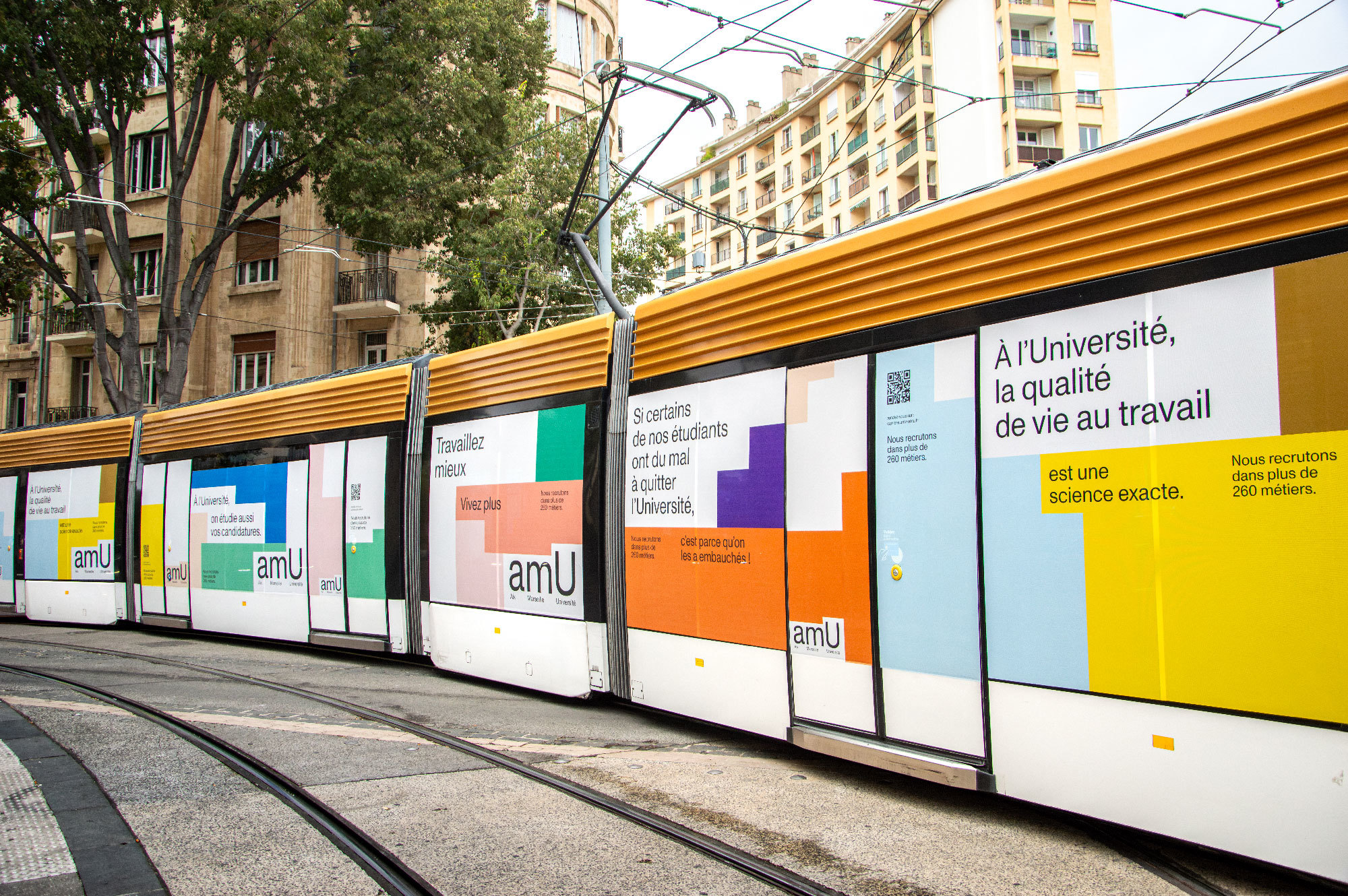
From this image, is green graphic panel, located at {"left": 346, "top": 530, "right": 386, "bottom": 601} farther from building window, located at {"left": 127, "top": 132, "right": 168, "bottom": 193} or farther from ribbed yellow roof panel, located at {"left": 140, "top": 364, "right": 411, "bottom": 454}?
building window, located at {"left": 127, "top": 132, "right": 168, "bottom": 193}

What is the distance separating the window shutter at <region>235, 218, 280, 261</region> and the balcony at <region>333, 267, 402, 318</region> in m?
2.48

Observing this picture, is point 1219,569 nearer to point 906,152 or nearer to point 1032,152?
point 1032,152

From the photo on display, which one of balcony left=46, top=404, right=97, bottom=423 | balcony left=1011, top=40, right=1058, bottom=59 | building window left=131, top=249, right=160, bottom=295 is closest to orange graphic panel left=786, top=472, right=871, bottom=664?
building window left=131, top=249, right=160, bottom=295

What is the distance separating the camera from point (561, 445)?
7520 millimetres

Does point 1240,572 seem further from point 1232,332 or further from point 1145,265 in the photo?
point 1145,265

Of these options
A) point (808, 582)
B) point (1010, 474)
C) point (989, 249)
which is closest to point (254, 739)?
point (808, 582)

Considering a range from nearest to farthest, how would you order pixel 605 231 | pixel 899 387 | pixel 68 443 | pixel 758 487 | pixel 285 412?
pixel 899 387 < pixel 758 487 < pixel 285 412 < pixel 605 231 < pixel 68 443

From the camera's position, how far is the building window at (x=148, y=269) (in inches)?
1128

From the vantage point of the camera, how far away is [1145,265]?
3.87 metres

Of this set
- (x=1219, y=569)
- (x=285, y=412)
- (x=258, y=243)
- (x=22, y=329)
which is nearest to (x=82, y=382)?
(x=22, y=329)

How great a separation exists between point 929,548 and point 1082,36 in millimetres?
38537

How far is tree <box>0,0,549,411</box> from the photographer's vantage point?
17.9 m

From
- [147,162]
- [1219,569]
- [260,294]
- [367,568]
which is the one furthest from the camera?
[147,162]

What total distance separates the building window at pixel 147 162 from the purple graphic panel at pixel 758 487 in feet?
97.0
